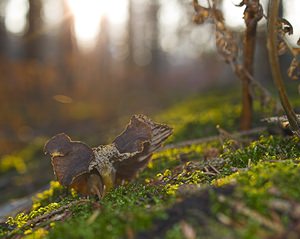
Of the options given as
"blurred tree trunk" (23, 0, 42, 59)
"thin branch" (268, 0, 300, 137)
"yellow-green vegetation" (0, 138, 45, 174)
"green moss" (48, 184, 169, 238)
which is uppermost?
"blurred tree trunk" (23, 0, 42, 59)

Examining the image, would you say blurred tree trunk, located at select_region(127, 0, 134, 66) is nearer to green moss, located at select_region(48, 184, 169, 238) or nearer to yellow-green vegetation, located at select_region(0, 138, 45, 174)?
yellow-green vegetation, located at select_region(0, 138, 45, 174)

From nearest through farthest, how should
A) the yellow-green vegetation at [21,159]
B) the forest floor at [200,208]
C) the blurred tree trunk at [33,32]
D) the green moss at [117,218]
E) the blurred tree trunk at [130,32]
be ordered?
the forest floor at [200,208] < the green moss at [117,218] < the yellow-green vegetation at [21,159] < the blurred tree trunk at [33,32] < the blurred tree trunk at [130,32]

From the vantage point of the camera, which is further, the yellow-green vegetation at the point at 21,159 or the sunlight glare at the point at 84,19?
the sunlight glare at the point at 84,19

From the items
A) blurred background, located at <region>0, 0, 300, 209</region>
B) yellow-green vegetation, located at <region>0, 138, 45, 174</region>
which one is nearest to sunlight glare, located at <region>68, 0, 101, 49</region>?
blurred background, located at <region>0, 0, 300, 209</region>

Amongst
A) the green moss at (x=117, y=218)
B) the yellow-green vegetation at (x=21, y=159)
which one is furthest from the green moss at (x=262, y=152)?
the yellow-green vegetation at (x=21, y=159)

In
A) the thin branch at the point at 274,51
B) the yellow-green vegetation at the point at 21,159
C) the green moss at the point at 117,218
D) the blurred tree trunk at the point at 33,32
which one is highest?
the blurred tree trunk at the point at 33,32

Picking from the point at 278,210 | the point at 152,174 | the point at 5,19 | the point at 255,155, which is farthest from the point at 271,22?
the point at 5,19

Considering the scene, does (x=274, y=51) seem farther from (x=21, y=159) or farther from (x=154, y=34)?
(x=154, y=34)

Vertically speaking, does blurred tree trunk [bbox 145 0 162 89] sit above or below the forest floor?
above

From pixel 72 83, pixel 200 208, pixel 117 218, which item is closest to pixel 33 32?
pixel 72 83

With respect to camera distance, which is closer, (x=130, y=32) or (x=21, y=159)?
(x=21, y=159)

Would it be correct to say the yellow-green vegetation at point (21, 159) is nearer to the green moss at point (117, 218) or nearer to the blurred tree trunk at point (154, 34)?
the green moss at point (117, 218)

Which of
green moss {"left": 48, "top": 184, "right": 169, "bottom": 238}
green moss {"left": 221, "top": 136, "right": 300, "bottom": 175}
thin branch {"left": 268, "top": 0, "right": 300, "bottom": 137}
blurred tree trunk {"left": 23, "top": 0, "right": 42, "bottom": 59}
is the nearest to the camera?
green moss {"left": 48, "top": 184, "right": 169, "bottom": 238}
